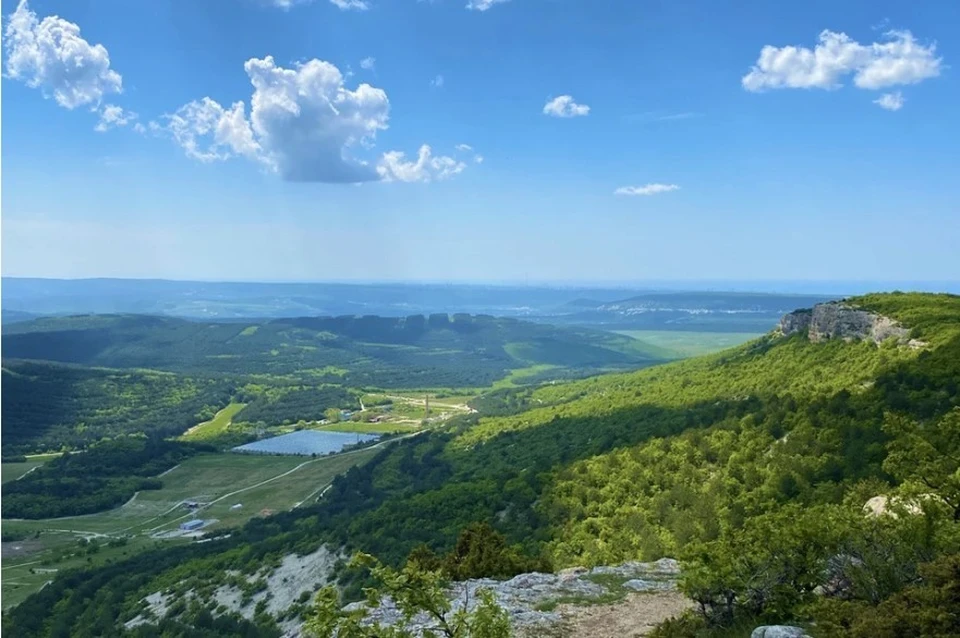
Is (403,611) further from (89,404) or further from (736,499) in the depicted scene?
(89,404)

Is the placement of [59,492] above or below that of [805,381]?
below

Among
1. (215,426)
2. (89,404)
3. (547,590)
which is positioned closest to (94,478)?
(215,426)

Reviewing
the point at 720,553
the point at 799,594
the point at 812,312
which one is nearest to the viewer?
the point at 799,594

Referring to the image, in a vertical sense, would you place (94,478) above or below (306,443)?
above

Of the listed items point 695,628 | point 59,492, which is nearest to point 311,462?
point 59,492

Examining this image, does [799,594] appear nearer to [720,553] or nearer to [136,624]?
[720,553]

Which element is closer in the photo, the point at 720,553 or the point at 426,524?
the point at 720,553

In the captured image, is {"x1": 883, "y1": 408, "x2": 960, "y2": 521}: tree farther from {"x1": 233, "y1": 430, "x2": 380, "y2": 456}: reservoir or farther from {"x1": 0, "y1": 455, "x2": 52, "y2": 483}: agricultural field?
{"x1": 0, "y1": 455, "x2": 52, "y2": 483}: agricultural field
